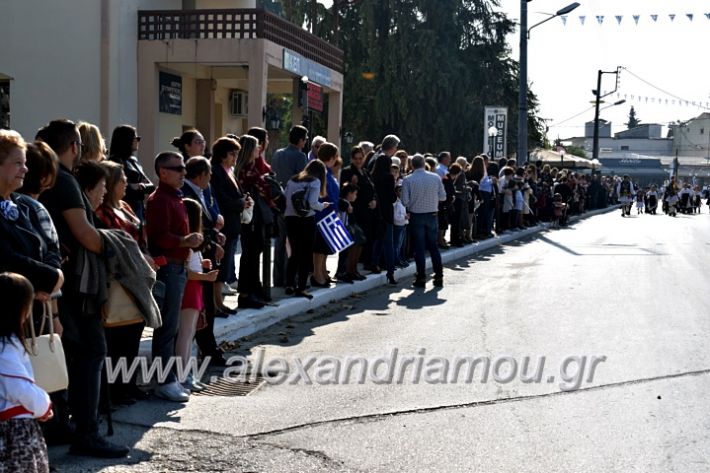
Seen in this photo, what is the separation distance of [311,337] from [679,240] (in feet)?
60.9

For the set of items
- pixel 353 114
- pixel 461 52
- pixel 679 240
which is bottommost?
pixel 679 240

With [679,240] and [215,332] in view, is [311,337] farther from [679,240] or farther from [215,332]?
[679,240]

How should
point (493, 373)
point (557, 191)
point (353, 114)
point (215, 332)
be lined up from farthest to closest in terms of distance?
1. point (353, 114)
2. point (557, 191)
3. point (215, 332)
4. point (493, 373)

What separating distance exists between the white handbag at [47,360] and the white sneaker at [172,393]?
93.0 inches

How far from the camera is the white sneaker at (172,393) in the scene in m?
6.99

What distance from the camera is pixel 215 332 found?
9.00 m

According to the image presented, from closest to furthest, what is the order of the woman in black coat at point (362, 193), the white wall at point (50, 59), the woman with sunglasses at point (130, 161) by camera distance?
1. the woman with sunglasses at point (130, 161)
2. the woman in black coat at point (362, 193)
3. the white wall at point (50, 59)

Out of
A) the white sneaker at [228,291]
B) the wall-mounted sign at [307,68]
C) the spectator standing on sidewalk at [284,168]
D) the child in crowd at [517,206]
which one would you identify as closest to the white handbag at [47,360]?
the white sneaker at [228,291]

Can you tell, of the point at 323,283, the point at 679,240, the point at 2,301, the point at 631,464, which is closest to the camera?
the point at 2,301

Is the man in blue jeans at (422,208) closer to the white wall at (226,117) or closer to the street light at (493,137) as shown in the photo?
the white wall at (226,117)

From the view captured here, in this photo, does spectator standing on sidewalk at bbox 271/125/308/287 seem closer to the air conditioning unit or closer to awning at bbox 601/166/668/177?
the air conditioning unit

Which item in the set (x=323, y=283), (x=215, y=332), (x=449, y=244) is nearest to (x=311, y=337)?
(x=215, y=332)

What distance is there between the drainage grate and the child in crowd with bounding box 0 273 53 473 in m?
3.19

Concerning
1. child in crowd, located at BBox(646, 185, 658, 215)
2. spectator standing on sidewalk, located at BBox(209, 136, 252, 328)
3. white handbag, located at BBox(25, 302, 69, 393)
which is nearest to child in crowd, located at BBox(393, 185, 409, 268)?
spectator standing on sidewalk, located at BBox(209, 136, 252, 328)
